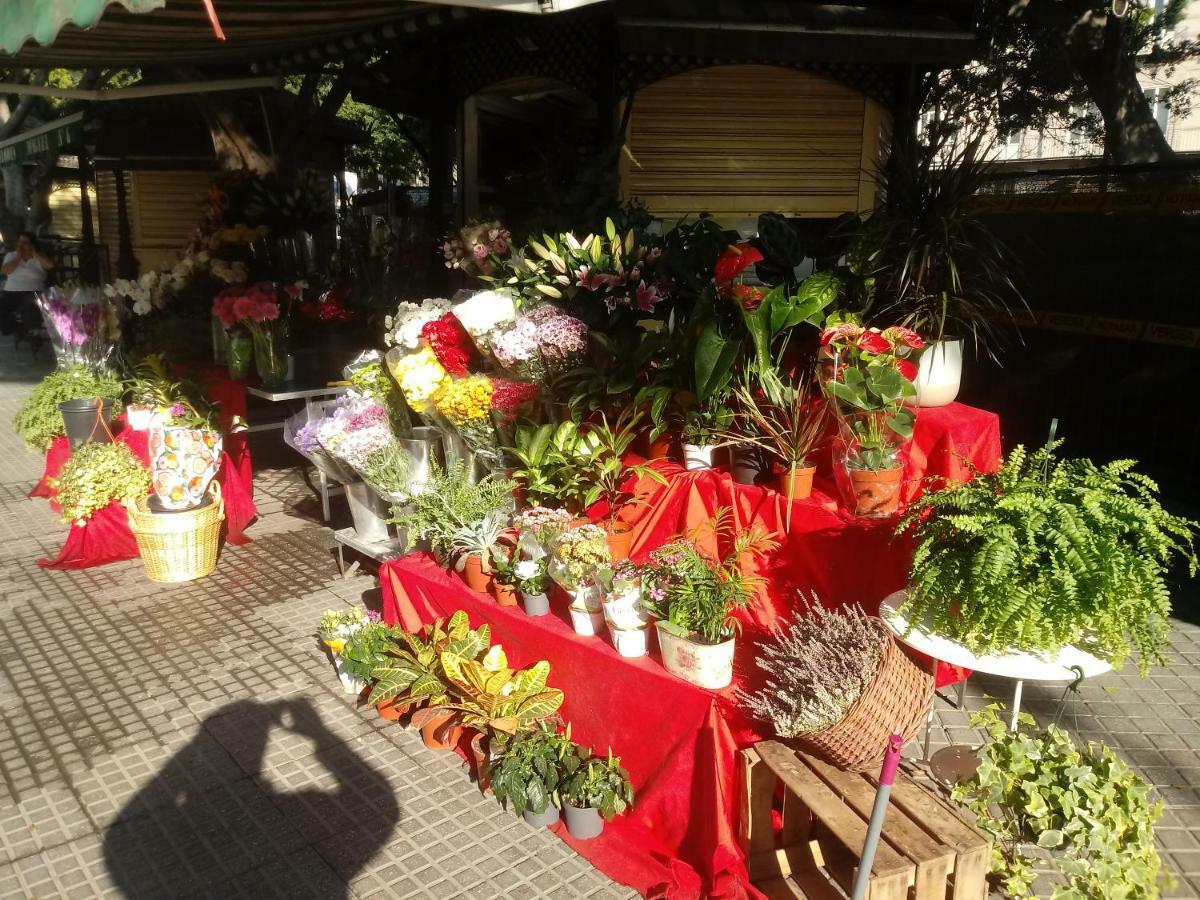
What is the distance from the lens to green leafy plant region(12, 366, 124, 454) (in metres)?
6.88

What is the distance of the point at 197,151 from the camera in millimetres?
10492

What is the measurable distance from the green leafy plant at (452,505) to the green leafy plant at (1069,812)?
2077 millimetres

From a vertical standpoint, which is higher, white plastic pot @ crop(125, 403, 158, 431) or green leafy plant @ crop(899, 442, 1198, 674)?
green leafy plant @ crop(899, 442, 1198, 674)

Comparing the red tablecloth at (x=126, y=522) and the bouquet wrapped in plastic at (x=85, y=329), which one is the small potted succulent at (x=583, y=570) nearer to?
the red tablecloth at (x=126, y=522)

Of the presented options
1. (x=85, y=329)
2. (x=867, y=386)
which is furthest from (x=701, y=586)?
(x=85, y=329)

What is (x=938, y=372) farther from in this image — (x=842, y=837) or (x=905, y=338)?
(x=842, y=837)

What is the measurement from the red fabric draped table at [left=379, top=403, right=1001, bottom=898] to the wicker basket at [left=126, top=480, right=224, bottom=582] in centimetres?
240

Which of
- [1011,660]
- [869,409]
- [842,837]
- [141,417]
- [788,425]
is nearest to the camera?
[842,837]

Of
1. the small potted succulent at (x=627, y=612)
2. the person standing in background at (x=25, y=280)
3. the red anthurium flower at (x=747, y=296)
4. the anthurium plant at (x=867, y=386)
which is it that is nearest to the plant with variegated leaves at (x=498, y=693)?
the small potted succulent at (x=627, y=612)

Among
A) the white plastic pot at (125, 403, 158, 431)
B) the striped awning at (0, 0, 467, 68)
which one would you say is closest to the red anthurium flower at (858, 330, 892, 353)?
the striped awning at (0, 0, 467, 68)

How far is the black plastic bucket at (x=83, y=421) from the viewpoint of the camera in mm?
6625

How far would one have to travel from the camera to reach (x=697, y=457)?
372cm

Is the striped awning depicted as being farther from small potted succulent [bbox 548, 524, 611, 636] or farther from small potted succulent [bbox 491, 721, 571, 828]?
small potted succulent [bbox 491, 721, 571, 828]

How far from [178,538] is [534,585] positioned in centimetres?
296
